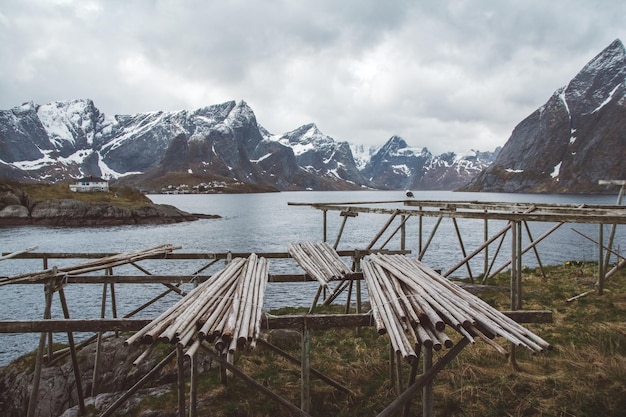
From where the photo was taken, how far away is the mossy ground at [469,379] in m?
9.38

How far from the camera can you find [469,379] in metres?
10.8

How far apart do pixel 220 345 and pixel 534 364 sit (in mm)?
10155

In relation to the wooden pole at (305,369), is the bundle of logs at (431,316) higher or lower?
higher

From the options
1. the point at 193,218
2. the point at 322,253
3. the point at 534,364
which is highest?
the point at 322,253

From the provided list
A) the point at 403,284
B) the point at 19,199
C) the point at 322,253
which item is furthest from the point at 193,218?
the point at 403,284

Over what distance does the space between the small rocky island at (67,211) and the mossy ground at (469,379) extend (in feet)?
277

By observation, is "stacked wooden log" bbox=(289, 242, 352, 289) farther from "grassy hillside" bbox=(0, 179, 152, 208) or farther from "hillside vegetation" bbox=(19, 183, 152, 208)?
"hillside vegetation" bbox=(19, 183, 152, 208)

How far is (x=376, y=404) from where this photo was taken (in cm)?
1014

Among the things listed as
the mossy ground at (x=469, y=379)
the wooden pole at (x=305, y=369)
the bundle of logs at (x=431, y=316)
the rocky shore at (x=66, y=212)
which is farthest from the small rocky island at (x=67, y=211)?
the bundle of logs at (x=431, y=316)

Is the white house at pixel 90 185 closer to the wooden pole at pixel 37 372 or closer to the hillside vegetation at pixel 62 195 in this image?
the hillside vegetation at pixel 62 195

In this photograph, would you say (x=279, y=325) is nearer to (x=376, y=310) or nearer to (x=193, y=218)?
(x=376, y=310)

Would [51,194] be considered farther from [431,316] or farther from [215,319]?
[431,316]

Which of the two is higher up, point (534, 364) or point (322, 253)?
point (322, 253)

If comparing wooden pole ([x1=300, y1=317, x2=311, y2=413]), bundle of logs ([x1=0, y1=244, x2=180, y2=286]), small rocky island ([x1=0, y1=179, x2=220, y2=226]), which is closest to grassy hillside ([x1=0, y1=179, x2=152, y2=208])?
small rocky island ([x1=0, y1=179, x2=220, y2=226])
